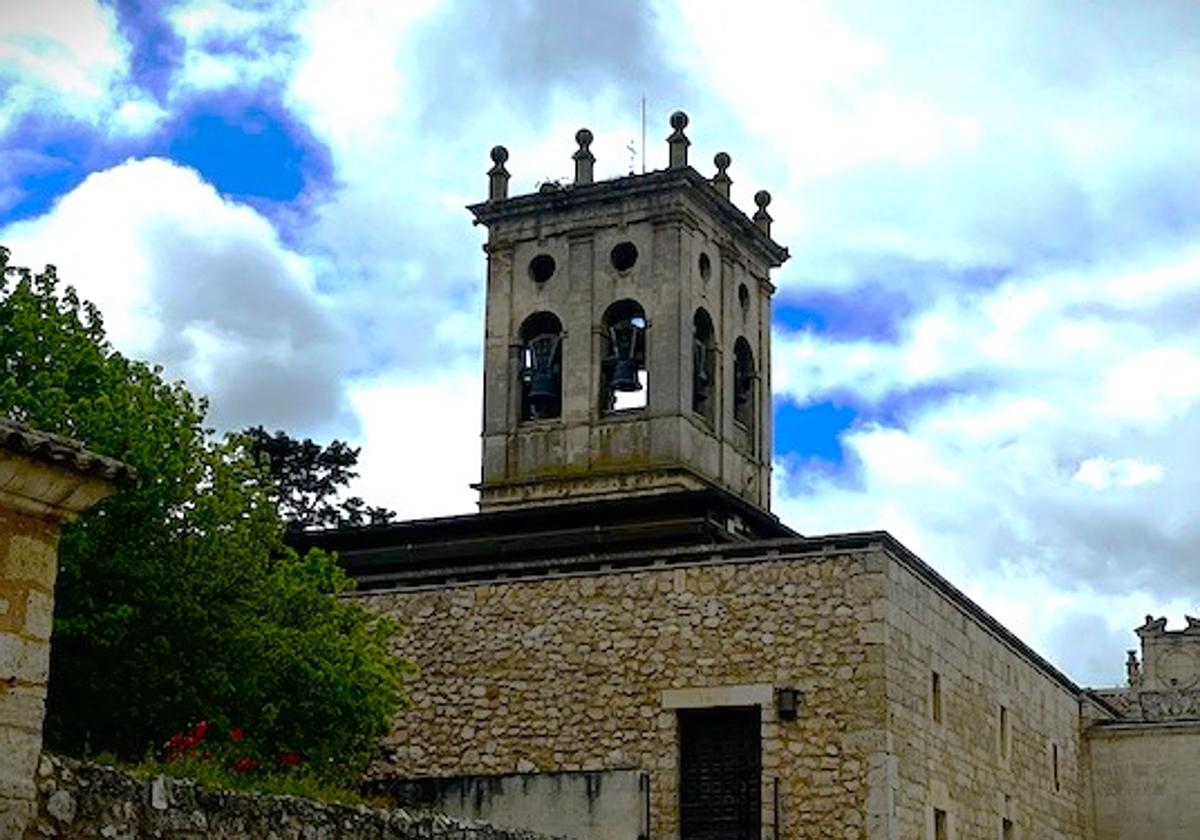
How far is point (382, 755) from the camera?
25.1 meters

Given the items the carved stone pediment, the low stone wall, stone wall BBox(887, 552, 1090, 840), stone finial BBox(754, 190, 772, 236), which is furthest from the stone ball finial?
the low stone wall

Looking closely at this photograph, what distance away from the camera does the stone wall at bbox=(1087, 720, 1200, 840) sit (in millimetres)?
33031

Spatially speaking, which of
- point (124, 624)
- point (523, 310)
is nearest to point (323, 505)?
point (523, 310)

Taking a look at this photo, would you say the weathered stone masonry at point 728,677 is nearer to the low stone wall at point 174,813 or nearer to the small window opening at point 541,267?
the small window opening at point 541,267

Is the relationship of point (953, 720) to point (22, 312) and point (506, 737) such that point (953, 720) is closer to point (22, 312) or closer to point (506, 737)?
point (506, 737)

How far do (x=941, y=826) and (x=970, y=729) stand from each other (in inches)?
83.3

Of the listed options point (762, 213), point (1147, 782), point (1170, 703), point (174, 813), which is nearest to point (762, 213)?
point (762, 213)

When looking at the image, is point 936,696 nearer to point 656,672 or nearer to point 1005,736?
point 1005,736

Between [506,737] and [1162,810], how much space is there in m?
12.5

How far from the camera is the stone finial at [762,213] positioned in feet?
124

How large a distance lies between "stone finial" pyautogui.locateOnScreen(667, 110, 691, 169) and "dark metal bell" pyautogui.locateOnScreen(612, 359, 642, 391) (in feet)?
11.6

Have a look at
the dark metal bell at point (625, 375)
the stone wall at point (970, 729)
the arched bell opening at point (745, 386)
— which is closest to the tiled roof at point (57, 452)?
the stone wall at point (970, 729)

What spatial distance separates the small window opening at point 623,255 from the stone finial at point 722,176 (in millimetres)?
2399

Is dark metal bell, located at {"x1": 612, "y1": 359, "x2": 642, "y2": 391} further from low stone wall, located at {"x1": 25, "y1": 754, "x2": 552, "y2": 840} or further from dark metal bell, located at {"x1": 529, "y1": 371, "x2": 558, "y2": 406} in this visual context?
low stone wall, located at {"x1": 25, "y1": 754, "x2": 552, "y2": 840}
